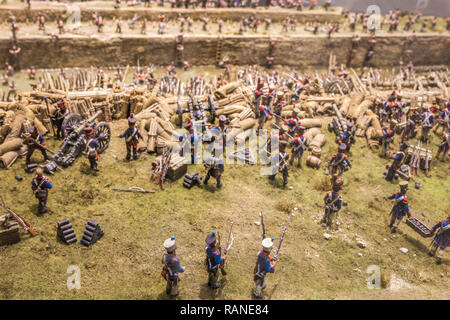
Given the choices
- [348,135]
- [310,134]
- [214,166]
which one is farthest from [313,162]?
[214,166]

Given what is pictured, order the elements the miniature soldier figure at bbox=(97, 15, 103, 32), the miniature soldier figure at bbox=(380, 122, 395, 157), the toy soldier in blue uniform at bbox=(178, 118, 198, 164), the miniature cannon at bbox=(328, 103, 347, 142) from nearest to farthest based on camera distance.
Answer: the toy soldier in blue uniform at bbox=(178, 118, 198, 164), the miniature soldier figure at bbox=(380, 122, 395, 157), the miniature cannon at bbox=(328, 103, 347, 142), the miniature soldier figure at bbox=(97, 15, 103, 32)

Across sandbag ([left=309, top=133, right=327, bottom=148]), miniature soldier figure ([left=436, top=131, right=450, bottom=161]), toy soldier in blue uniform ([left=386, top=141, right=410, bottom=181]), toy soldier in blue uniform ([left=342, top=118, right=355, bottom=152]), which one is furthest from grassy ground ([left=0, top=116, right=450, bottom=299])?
miniature soldier figure ([left=436, top=131, right=450, bottom=161])

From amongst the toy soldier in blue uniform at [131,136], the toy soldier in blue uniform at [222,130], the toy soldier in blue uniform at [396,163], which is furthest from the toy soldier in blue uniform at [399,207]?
the toy soldier in blue uniform at [131,136]

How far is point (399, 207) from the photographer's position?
1473cm

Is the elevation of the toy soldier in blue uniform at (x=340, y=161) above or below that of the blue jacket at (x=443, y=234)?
above

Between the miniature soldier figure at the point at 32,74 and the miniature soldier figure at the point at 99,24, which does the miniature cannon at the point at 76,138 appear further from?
the miniature soldier figure at the point at 99,24

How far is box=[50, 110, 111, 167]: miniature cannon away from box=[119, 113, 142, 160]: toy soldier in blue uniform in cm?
126

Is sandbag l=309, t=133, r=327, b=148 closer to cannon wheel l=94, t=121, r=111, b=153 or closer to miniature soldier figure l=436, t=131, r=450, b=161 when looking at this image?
miniature soldier figure l=436, t=131, r=450, b=161

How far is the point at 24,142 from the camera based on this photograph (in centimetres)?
1702

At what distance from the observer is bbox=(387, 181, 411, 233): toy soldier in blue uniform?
14364mm

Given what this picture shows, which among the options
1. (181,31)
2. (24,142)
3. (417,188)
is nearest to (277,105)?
(417,188)

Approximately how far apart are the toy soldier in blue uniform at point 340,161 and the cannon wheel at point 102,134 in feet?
33.9

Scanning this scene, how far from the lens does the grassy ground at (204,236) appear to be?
1185cm
